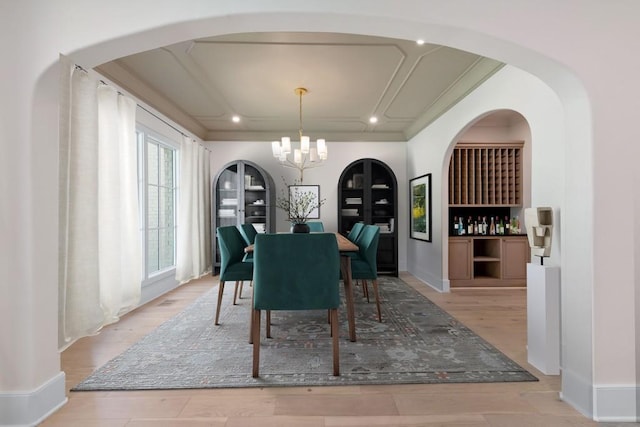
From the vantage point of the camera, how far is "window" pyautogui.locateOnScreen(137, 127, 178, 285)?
3.89 m

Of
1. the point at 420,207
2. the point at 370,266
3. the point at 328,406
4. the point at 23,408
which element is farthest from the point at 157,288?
the point at 420,207

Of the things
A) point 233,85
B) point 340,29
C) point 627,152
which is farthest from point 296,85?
point 627,152

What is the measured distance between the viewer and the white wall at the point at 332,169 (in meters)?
5.84

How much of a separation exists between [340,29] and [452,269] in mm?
3742

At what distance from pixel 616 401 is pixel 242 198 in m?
4.81

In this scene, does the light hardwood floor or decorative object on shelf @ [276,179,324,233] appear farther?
decorative object on shelf @ [276,179,324,233]

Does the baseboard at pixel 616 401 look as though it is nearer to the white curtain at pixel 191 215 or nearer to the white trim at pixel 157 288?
the white trim at pixel 157 288

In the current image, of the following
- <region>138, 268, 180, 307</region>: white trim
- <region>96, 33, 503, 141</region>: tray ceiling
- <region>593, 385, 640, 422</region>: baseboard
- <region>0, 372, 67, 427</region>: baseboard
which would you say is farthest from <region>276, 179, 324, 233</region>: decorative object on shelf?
<region>593, 385, 640, 422</region>: baseboard

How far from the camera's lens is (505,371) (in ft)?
7.01

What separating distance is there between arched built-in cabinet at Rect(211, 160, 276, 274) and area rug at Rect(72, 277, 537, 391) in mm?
2348

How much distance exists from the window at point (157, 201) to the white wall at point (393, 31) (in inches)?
88.1

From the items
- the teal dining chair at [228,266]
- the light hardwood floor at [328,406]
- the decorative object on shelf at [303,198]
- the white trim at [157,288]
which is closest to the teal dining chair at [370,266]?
the teal dining chair at [228,266]

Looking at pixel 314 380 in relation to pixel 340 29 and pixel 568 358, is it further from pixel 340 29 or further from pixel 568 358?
pixel 340 29

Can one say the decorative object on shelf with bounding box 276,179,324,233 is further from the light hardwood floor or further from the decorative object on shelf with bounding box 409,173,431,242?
the light hardwood floor
